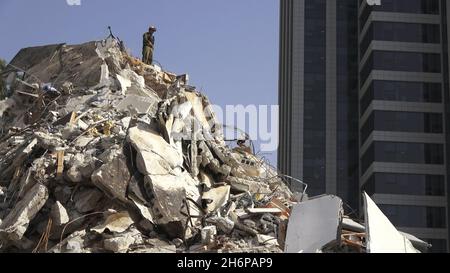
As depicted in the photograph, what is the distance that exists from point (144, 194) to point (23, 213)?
1.93m

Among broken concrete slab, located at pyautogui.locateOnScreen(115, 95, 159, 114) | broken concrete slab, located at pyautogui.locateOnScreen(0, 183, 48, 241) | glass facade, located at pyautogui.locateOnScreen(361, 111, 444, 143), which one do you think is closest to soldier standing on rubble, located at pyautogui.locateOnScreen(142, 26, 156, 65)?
broken concrete slab, located at pyautogui.locateOnScreen(115, 95, 159, 114)

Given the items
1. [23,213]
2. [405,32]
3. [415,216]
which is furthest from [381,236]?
[405,32]

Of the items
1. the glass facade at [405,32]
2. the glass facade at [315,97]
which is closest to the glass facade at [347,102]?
the glass facade at [315,97]

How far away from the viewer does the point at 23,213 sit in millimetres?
12492

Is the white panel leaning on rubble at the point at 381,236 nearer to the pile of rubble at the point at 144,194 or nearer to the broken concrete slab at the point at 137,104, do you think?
the pile of rubble at the point at 144,194

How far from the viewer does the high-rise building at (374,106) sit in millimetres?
42438

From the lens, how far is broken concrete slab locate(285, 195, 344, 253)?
437 inches

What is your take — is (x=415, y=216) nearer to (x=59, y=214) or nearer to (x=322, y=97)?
(x=322, y=97)

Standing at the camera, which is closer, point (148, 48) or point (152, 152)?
point (152, 152)

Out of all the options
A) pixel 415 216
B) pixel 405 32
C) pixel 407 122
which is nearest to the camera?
pixel 415 216

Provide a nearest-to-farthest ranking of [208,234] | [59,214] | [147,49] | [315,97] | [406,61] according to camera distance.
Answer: [208,234] → [59,214] → [147,49] → [406,61] → [315,97]

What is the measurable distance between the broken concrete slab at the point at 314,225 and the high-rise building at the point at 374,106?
30137mm

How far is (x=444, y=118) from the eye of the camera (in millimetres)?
44469

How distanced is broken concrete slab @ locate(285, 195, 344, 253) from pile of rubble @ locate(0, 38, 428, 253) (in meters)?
0.02
